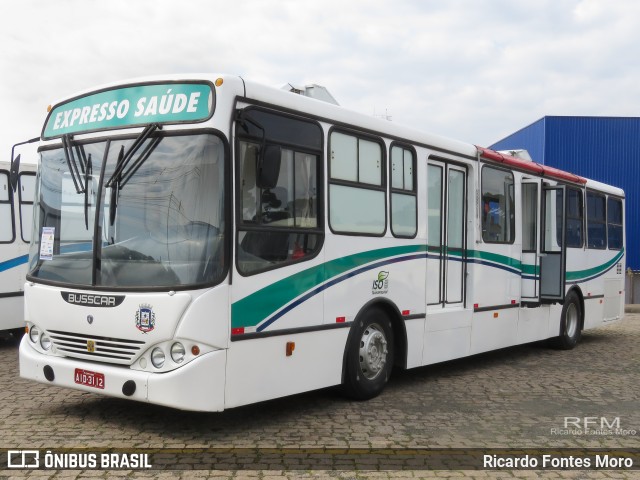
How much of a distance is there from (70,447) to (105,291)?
1.28 metres

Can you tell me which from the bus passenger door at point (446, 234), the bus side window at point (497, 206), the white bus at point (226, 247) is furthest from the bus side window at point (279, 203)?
the bus side window at point (497, 206)

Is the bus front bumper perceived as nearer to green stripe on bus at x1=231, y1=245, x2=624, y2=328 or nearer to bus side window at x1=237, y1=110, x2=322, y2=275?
green stripe on bus at x1=231, y1=245, x2=624, y2=328

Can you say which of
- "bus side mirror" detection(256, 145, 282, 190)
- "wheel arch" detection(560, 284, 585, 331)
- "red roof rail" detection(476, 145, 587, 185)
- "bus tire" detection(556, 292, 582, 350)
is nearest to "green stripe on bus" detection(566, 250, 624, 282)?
"wheel arch" detection(560, 284, 585, 331)

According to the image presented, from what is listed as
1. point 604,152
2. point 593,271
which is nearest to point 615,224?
point 593,271

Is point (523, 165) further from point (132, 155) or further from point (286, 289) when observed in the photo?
point (132, 155)

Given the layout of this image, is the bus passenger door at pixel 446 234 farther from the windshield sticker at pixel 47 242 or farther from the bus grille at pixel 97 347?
the windshield sticker at pixel 47 242

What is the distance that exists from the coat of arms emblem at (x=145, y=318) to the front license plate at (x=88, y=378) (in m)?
0.59

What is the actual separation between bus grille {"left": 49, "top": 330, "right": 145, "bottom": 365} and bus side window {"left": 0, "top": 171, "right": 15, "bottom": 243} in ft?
17.4

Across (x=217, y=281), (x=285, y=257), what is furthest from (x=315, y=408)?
(x=217, y=281)

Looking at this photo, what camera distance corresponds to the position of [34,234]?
23.5ft

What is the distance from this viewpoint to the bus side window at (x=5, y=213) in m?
11.4

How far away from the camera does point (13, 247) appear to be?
1138 centimetres

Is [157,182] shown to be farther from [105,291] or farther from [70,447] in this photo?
[70,447]

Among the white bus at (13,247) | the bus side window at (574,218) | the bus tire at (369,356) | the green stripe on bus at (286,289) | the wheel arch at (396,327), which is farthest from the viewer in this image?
the bus side window at (574,218)
